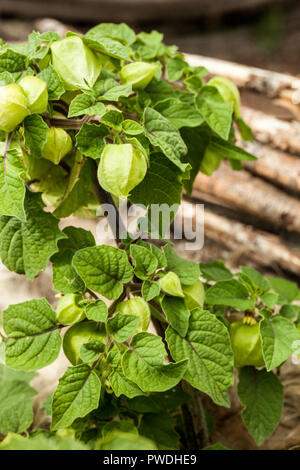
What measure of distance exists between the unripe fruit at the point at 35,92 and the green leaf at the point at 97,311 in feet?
0.73

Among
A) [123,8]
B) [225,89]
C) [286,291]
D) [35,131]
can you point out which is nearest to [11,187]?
[35,131]

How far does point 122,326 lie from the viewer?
55cm

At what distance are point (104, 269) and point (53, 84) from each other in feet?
0.71

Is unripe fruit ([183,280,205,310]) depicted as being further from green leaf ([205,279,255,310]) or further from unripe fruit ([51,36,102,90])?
unripe fruit ([51,36,102,90])

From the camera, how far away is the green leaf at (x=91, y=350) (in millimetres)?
545

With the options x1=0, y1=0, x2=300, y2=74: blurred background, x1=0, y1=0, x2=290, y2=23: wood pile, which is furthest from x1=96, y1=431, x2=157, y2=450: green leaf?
x1=0, y1=0, x2=290, y2=23: wood pile

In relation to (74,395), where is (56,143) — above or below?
above

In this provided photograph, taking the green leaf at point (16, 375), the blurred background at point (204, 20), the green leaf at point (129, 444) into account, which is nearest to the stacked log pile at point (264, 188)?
the green leaf at point (16, 375)

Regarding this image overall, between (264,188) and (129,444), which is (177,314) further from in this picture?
(264,188)

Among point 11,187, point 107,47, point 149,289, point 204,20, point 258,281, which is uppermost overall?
point 107,47

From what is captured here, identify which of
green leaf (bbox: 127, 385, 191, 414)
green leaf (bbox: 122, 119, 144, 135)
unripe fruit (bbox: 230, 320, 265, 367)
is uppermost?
Answer: green leaf (bbox: 122, 119, 144, 135)

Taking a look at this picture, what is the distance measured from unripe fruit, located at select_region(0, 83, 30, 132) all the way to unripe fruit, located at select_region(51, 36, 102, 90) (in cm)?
7

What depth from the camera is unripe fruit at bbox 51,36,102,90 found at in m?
0.55

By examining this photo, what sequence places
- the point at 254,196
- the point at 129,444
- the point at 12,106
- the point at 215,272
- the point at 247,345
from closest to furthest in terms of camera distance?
the point at 129,444 → the point at 12,106 → the point at 247,345 → the point at 215,272 → the point at 254,196
